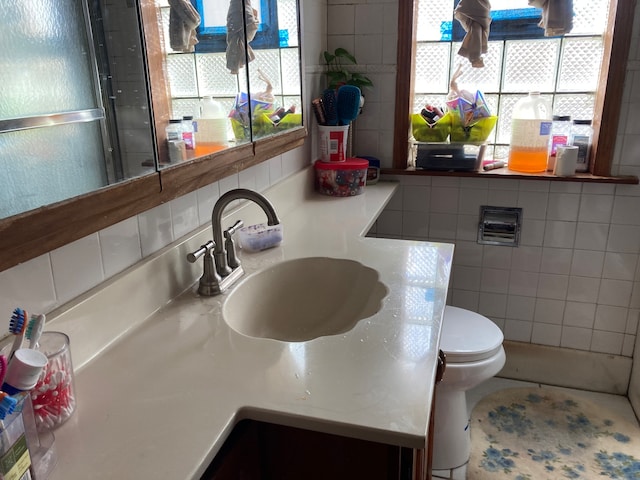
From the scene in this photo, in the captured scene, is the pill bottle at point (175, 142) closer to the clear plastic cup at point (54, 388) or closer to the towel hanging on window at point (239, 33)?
A: the towel hanging on window at point (239, 33)

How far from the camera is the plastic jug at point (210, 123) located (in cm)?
114

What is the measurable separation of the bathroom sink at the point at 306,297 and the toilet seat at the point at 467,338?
0.40 m

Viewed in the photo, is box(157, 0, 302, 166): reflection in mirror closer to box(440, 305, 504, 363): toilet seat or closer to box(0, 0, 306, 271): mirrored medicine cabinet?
box(0, 0, 306, 271): mirrored medicine cabinet

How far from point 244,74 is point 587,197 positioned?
137 cm

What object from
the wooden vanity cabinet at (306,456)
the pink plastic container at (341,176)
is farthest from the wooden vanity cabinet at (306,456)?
the pink plastic container at (341,176)

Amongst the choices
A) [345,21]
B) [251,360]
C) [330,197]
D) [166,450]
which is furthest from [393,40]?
[166,450]

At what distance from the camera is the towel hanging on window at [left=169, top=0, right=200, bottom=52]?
1052 millimetres

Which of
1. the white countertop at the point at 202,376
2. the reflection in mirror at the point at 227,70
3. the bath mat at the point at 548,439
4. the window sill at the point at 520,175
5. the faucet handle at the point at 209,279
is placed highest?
the reflection in mirror at the point at 227,70

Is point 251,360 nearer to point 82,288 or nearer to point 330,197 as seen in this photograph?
point 82,288

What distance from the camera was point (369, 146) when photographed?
2.14 meters

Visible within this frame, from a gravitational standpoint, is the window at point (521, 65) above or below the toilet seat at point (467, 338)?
above

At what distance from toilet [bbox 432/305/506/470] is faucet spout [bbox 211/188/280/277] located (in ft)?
2.51

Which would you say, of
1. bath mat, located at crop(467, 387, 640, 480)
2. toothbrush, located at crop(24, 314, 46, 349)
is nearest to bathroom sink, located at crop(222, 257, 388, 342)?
toothbrush, located at crop(24, 314, 46, 349)

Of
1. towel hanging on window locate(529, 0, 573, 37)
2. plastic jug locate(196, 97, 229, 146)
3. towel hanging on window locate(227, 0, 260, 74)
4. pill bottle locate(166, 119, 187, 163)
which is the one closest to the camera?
pill bottle locate(166, 119, 187, 163)
